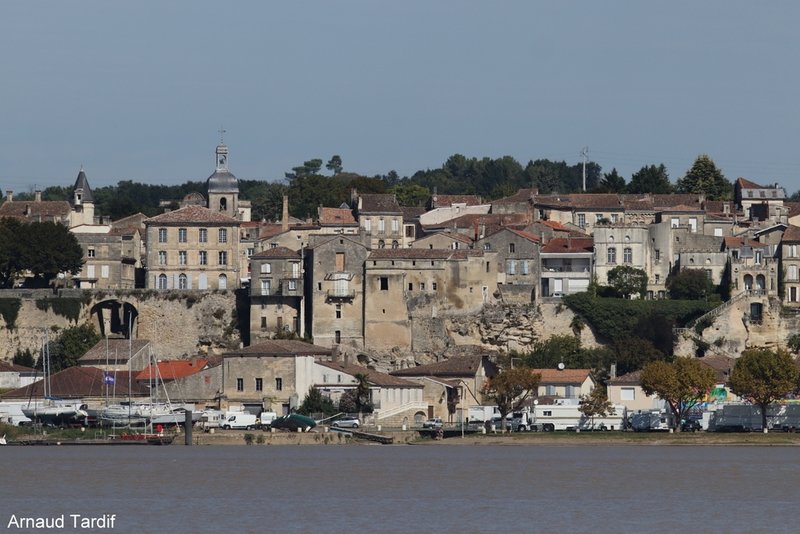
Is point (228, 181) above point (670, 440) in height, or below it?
above

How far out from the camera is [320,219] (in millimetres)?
112875

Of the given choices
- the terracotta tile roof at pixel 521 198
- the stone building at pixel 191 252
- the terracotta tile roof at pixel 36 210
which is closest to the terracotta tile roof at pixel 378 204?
the terracotta tile roof at pixel 521 198

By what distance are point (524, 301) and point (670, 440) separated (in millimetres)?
18018

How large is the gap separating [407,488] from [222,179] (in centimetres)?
5929

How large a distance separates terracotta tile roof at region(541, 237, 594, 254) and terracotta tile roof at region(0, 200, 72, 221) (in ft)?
96.0

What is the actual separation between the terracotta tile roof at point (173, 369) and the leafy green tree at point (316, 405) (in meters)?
5.72

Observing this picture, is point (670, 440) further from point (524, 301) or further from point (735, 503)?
point (735, 503)

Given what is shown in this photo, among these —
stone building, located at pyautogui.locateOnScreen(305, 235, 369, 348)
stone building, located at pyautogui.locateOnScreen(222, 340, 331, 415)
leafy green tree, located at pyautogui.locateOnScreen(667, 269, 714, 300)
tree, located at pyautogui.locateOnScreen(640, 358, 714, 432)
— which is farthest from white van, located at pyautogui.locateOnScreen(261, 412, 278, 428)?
leafy green tree, located at pyautogui.locateOnScreen(667, 269, 714, 300)

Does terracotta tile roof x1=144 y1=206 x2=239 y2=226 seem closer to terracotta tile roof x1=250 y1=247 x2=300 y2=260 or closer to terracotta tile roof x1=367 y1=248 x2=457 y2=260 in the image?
terracotta tile roof x1=250 y1=247 x2=300 y2=260

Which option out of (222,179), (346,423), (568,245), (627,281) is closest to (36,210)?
(222,179)

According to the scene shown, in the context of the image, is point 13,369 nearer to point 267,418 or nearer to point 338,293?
point 267,418

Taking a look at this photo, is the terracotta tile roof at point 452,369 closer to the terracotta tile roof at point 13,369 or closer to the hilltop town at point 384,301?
the hilltop town at point 384,301

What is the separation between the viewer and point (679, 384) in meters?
87.2

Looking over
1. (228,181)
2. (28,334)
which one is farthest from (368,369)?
(228,181)
